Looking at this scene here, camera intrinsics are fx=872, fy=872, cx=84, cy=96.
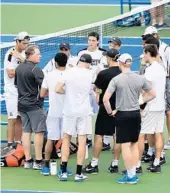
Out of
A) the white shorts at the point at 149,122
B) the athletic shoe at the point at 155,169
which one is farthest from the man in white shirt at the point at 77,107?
the athletic shoe at the point at 155,169

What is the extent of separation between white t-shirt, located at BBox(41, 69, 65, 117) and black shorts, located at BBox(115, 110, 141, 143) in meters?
1.00

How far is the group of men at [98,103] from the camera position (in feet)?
41.2

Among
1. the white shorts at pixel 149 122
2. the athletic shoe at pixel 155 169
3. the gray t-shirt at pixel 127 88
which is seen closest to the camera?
the gray t-shirt at pixel 127 88

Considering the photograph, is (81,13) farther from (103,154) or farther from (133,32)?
(103,154)

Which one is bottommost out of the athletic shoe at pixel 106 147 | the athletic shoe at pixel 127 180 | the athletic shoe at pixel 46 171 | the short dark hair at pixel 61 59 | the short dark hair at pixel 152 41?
the athletic shoe at pixel 127 180

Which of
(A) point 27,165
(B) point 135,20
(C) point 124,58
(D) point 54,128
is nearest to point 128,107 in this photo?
(C) point 124,58

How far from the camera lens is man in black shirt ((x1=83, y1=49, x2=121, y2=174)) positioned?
1297 cm

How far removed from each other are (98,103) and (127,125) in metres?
0.94

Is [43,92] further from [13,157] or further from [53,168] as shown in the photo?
[13,157]

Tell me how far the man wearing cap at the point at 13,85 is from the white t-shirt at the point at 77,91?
5.62ft

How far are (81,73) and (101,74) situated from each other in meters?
0.44

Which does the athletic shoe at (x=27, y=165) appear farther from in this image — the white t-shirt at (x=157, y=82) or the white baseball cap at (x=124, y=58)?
the white baseball cap at (x=124, y=58)

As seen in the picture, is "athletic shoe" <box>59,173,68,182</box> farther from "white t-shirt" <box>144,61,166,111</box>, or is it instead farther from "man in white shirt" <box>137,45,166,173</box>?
"white t-shirt" <box>144,61,166,111</box>

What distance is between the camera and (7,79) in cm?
1445
